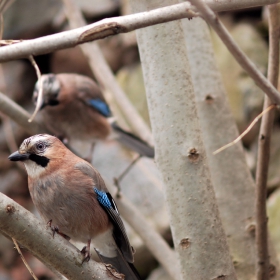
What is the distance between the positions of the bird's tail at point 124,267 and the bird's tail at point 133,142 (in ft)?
4.92

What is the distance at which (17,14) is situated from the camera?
7.81m

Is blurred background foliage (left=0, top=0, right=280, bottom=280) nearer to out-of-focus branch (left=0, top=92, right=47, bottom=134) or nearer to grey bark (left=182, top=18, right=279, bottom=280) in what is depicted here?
out-of-focus branch (left=0, top=92, right=47, bottom=134)

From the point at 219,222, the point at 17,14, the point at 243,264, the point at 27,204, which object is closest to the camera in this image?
the point at 219,222

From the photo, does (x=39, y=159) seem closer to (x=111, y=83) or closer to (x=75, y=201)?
(x=75, y=201)

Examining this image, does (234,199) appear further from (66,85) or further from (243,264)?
(66,85)

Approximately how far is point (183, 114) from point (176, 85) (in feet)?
0.49

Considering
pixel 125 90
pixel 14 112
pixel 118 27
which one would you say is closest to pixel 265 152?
pixel 118 27

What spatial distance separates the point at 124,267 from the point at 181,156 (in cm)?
87

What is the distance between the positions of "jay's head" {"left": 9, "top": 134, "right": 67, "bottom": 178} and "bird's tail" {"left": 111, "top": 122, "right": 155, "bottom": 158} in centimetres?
139

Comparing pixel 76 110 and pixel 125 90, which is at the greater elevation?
pixel 125 90

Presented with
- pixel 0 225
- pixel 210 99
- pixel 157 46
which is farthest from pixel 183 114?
pixel 0 225

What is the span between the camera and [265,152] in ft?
7.91

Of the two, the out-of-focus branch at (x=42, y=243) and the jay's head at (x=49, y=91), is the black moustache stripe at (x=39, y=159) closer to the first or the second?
the out-of-focus branch at (x=42, y=243)

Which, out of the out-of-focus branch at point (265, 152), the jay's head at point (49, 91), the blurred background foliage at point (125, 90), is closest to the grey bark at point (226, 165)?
the out-of-focus branch at point (265, 152)
